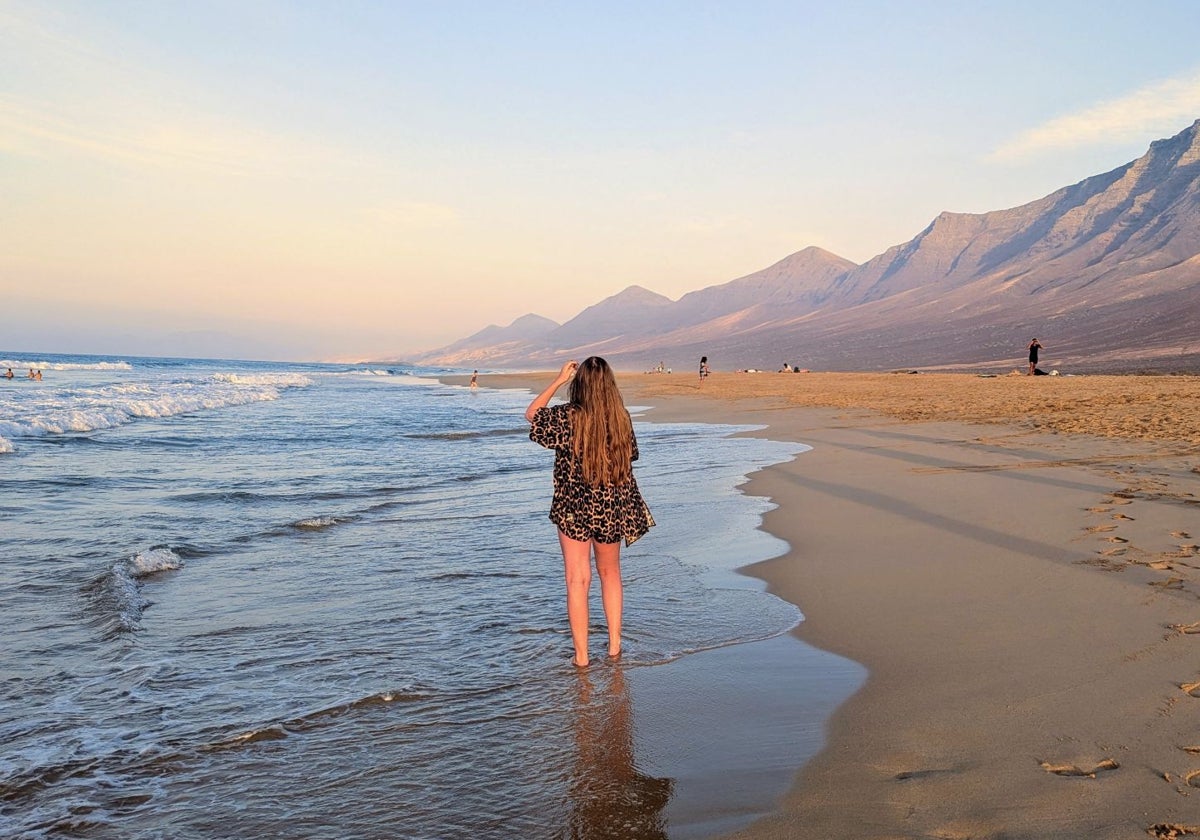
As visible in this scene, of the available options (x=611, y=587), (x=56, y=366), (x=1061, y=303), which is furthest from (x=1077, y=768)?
(x=1061, y=303)

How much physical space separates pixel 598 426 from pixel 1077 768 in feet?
9.29

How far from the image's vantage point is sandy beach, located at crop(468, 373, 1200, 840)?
2.93m

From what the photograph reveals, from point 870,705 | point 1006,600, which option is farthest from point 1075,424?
point 870,705

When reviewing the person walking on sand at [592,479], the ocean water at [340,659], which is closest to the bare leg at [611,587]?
the person walking on sand at [592,479]

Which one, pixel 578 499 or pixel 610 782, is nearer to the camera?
pixel 610 782

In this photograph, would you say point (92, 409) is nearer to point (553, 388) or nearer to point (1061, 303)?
point (553, 388)

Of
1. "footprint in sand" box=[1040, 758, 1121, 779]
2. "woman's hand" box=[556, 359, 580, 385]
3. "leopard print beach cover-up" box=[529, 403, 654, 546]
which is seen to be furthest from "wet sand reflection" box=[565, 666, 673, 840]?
"woman's hand" box=[556, 359, 580, 385]

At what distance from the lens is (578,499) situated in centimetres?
493

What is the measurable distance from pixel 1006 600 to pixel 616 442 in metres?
2.86

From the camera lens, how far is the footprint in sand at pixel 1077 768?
3.07 metres

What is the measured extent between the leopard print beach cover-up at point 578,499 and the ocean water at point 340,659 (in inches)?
29.8

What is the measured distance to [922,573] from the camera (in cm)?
632

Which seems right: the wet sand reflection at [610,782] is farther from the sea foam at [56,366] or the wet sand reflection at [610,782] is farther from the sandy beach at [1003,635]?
the sea foam at [56,366]

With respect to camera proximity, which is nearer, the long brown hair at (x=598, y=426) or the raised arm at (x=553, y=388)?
the long brown hair at (x=598, y=426)
